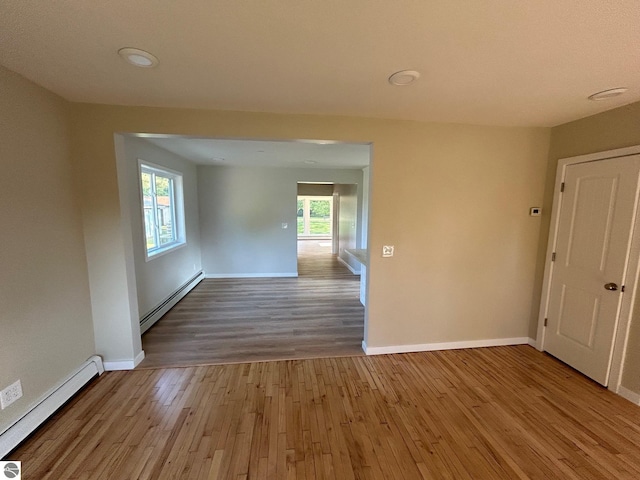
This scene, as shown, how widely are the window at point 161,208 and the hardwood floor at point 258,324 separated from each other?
1037 mm

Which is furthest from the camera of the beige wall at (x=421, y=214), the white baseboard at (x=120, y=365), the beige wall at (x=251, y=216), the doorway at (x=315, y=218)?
the doorway at (x=315, y=218)

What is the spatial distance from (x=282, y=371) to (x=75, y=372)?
1.73 meters

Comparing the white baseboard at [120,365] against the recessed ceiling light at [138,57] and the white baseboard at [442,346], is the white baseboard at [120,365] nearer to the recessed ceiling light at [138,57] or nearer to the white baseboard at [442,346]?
the white baseboard at [442,346]

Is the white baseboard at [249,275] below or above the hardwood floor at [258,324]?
above

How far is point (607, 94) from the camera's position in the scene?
1952 millimetres

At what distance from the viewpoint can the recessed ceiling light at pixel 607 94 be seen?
1882 mm

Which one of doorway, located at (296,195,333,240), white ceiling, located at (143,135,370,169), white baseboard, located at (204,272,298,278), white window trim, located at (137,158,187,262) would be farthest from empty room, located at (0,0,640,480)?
doorway, located at (296,195,333,240)

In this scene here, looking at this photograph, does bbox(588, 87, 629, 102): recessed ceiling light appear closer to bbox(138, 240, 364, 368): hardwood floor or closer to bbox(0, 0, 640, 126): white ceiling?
bbox(0, 0, 640, 126): white ceiling

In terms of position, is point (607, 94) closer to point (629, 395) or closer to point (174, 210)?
point (629, 395)

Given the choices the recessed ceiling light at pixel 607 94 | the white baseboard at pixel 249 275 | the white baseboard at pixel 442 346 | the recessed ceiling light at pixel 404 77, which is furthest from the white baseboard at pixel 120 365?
→ the recessed ceiling light at pixel 607 94

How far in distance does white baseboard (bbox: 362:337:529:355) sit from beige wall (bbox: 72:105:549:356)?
0.06m

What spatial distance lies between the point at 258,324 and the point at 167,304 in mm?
1542

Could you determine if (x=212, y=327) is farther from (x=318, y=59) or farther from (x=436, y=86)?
(x=436, y=86)

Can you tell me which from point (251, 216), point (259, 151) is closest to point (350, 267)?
point (251, 216)
